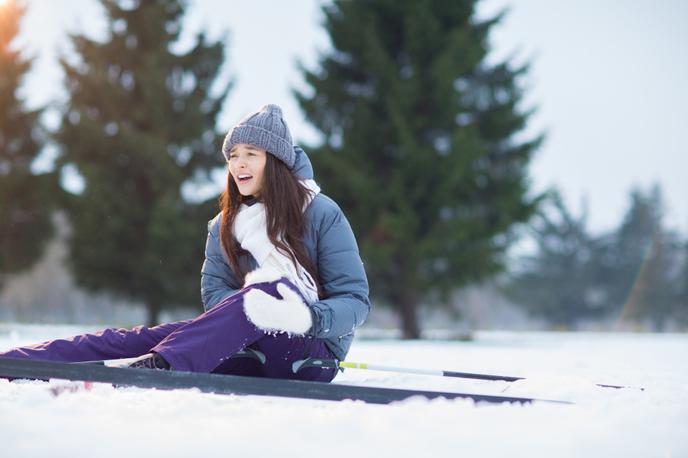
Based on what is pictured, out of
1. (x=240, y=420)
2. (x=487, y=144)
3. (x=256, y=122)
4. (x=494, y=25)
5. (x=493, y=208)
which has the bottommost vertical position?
(x=240, y=420)

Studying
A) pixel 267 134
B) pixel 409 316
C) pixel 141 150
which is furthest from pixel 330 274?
pixel 141 150

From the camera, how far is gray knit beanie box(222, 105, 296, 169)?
2662 millimetres

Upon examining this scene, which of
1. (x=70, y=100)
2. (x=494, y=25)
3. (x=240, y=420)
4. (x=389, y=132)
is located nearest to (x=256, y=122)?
(x=240, y=420)

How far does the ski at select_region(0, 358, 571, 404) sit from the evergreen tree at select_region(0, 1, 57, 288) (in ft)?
47.0

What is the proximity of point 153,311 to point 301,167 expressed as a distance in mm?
12302

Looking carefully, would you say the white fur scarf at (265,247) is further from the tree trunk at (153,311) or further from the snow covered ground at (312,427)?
the tree trunk at (153,311)

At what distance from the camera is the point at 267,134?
2660 mm

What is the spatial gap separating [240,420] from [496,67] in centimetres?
1327

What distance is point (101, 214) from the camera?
45.2 ft

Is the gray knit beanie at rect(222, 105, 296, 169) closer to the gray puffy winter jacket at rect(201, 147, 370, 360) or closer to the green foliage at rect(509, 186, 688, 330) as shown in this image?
the gray puffy winter jacket at rect(201, 147, 370, 360)

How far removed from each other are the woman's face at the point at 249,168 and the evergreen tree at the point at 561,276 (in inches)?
1194

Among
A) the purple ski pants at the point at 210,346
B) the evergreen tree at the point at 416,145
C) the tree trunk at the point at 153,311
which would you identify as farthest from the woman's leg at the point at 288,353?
the tree trunk at the point at 153,311

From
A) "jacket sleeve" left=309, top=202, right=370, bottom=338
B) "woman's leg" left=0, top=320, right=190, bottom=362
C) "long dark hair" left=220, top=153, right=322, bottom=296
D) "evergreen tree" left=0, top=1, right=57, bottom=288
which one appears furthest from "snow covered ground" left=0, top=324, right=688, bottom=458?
"evergreen tree" left=0, top=1, right=57, bottom=288

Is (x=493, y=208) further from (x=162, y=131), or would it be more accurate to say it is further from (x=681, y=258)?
(x=681, y=258)
